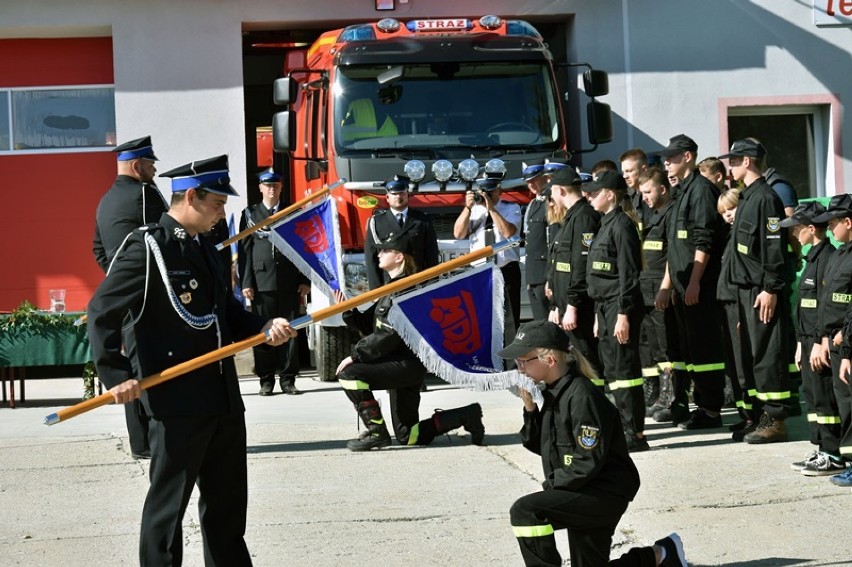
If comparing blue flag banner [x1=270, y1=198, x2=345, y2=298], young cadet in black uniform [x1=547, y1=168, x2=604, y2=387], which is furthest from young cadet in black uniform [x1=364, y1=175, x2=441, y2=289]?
young cadet in black uniform [x1=547, y1=168, x2=604, y2=387]

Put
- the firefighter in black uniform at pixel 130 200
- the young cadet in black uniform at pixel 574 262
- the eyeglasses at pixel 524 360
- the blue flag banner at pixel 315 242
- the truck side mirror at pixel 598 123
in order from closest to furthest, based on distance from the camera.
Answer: the eyeglasses at pixel 524 360, the firefighter in black uniform at pixel 130 200, the young cadet in black uniform at pixel 574 262, the blue flag banner at pixel 315 242, the truck side mirror at pixel 598 123

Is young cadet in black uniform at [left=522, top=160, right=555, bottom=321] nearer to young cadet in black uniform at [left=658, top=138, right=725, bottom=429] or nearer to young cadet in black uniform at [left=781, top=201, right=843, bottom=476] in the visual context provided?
young cadet in black uniform at [left=658, top=138, right=725, bottom=429]

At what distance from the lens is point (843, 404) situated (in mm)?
7672

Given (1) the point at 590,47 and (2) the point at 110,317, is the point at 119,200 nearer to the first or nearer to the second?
(2) the point at 110,317

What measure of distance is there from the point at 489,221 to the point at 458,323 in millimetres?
5295

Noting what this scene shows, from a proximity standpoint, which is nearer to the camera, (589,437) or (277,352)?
(589,437)

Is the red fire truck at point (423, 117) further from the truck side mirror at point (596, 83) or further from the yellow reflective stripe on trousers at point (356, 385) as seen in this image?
the yellow reflective stripe on trousers at point (356, 385)

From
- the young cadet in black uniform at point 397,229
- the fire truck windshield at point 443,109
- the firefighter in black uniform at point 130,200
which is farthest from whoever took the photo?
the fire truck windshield at point 443,109

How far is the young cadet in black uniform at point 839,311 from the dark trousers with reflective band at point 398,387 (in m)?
2.80

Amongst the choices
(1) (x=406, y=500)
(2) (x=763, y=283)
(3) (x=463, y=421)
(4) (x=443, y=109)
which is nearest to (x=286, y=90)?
(4) (x=443, y=109)

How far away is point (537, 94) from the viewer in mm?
12898

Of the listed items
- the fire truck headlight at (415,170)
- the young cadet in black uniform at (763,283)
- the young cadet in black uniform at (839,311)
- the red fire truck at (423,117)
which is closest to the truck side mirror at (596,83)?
the red fire truck at (423,117)

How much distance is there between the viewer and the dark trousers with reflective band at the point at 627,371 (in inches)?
350

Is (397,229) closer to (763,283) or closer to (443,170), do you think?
(443,170)
